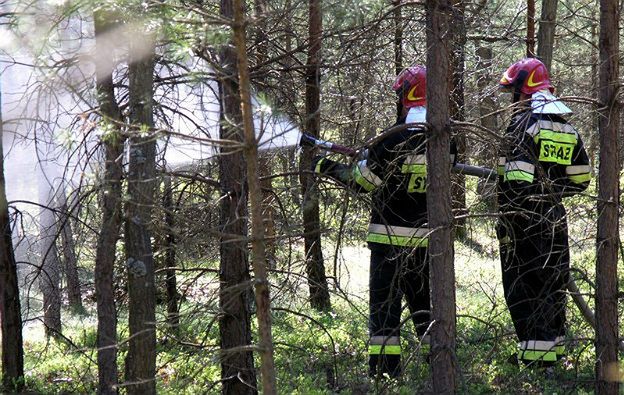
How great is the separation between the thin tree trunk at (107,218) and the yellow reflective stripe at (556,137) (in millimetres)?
3319

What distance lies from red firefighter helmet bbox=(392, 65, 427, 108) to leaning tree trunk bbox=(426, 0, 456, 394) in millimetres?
1754

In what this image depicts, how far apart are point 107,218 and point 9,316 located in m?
2.48

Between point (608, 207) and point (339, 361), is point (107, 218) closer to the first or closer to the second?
point (339, 361)

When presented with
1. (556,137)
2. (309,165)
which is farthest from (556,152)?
(309,165)

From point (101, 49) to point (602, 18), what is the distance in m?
→ 3.27

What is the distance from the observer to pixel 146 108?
5090 millimetres

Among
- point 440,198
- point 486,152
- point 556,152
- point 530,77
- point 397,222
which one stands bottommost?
point 440,198

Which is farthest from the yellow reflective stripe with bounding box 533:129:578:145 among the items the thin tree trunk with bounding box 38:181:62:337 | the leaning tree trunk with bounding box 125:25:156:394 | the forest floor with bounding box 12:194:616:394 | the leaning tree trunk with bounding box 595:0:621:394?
the thin tree trunk with bounding box 38:181:62:337

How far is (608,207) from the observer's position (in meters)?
5.44

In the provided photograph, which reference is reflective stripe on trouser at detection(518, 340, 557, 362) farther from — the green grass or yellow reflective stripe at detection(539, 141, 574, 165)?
yellow reflective stripe at detection(539, 141, 574, 165)

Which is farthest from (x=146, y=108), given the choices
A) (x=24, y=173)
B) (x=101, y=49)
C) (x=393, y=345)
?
(x=24, y=173)

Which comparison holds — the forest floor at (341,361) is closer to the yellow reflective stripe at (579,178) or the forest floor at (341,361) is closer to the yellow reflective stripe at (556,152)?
the yellow reflective stripe at (579,178)

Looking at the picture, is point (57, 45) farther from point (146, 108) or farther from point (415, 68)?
point (415, 68)

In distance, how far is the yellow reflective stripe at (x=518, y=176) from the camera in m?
6.56
